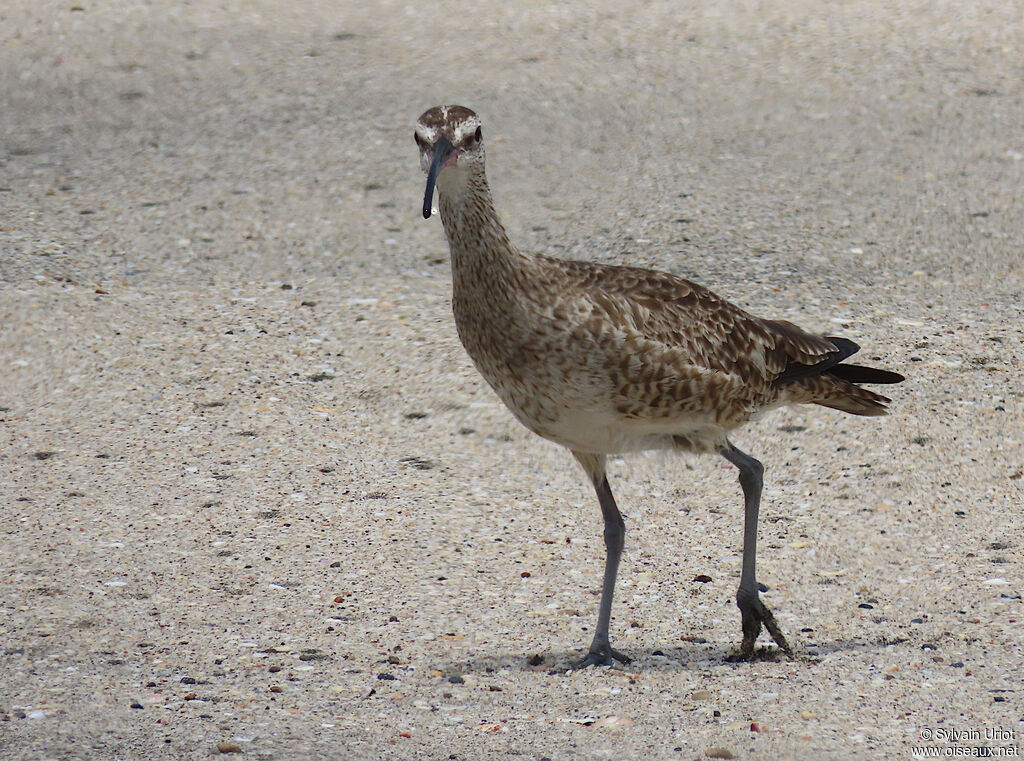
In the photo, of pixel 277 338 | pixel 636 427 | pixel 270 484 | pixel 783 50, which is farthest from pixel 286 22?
pixel 636 427

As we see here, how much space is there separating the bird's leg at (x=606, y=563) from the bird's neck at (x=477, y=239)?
2.98 ft

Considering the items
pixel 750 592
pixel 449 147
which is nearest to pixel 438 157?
pixel 449 147

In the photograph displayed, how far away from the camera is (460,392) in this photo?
820cm

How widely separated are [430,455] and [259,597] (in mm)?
1702

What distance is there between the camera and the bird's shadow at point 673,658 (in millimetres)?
5551

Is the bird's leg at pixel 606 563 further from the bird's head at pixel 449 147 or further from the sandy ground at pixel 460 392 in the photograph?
the bird's head at pixel 449 147

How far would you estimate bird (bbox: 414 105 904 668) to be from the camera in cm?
523

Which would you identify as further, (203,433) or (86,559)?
(203,433)

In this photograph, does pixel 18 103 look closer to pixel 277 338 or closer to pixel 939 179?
pixel 277 338

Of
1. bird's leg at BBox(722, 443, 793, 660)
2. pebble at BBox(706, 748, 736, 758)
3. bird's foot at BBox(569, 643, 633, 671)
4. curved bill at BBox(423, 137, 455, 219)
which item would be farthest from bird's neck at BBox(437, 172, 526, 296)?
pebble at BBox(706, 748, 736, 758)

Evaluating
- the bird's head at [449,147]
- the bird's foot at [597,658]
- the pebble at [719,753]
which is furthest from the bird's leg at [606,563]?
the bird's head at [449,147]

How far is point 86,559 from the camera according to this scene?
21.1 feet

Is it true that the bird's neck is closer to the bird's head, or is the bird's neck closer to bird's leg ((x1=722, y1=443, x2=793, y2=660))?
the bird's head

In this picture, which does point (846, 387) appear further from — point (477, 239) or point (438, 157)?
point (438, 157)
